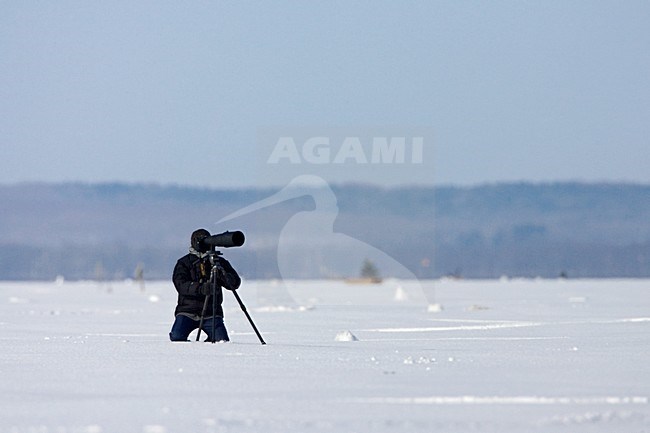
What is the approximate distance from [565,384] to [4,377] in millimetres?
3865

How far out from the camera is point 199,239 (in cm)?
1266

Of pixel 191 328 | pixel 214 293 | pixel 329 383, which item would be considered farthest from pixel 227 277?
pixel 329 383

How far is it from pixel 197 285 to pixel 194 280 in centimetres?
22

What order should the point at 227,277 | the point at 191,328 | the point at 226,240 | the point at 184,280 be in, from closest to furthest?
1. the point at 226,240
2. the point at 227,277
3. the point at 184,280
4. the point at 191,328

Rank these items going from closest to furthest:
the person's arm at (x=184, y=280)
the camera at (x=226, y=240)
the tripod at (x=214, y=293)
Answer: the camera at (x=226, y=240) → the tripod at (x=214, y=293) → the person's arm at (x=184, y=280)

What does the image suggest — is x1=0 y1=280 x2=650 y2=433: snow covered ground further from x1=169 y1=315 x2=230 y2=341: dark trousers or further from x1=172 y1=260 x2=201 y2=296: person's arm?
x1=172 y1=260 x2=201 y2=296: person's arm

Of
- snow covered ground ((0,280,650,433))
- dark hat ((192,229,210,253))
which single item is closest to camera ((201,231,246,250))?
dark hat ((192,229,210,253))

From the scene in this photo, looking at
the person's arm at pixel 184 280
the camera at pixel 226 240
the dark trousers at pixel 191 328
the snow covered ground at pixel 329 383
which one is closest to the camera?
the snow covered ground at pixel 329 383

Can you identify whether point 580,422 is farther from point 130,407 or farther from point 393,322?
point 393,322

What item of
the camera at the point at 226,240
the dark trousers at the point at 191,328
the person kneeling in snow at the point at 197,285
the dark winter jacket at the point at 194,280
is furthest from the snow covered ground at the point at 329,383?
the camera at the point at 226,240

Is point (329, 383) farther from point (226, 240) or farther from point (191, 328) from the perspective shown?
point (191, 328)

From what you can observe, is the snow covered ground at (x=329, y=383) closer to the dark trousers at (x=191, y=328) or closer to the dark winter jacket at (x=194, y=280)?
the dark trousers at (x=191, y=328)

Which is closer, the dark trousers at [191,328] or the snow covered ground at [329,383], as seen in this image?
the snow covered ground at [329,383]

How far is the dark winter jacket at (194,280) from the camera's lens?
12.7 m
